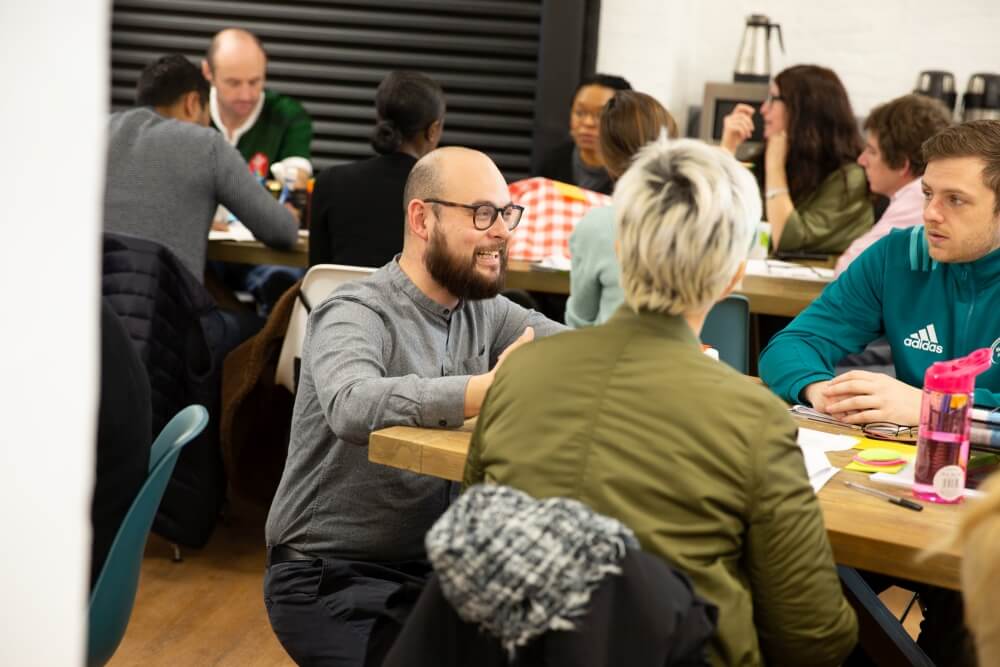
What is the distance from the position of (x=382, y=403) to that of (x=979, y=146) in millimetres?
1245

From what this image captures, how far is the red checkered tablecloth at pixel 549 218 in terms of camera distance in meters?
4.04

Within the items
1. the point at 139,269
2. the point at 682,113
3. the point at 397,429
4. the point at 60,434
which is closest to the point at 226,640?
the point at 139,269

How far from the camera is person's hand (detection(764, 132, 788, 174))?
4688mm

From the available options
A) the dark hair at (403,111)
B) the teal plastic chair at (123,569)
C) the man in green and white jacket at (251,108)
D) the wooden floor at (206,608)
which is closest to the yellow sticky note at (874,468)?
the teal plastic chair at (123,569)

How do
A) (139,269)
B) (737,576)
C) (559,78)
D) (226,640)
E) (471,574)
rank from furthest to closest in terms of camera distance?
(559,78) < (139,269) < (226,640) < (737,576) < (471,574)

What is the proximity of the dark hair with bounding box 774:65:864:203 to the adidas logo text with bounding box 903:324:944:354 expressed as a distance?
2202 mm

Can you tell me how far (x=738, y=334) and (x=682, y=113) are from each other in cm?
275

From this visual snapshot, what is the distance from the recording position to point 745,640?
60.1 inches

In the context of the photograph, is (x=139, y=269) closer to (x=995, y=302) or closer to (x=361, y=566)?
(x=361, y=566)

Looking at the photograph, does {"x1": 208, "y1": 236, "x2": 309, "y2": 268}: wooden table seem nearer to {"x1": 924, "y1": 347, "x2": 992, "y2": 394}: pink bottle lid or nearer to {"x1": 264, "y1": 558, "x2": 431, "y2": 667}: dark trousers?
{"x1": 264, "y1": 558, "x2": 431, "y2": 667}: dark trousers

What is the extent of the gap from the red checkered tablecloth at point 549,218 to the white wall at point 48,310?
2.69 metres

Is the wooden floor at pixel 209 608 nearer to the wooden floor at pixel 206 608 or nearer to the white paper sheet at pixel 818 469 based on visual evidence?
the wooden floor at pixel 206 608

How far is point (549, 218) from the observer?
4.04 metres

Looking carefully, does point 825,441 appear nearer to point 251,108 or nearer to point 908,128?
point 908,128
